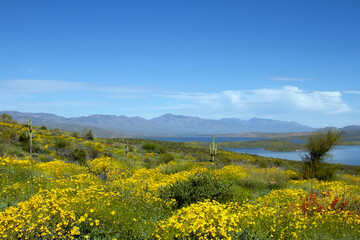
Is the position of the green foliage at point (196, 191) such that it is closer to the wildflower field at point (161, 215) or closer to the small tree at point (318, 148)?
the wildflower field at point (161, 215)

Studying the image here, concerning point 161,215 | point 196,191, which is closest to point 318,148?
point 196,191

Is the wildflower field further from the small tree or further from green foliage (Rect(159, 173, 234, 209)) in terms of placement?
the small tree

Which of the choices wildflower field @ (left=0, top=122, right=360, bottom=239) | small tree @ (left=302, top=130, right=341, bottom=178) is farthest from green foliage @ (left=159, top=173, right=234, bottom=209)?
small tree @ (left=302, top=130, right=341, bottom=178)

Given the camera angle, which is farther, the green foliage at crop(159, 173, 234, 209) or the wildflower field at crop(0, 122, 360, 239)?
the green foliage at crop(159, 173, 234, 209)

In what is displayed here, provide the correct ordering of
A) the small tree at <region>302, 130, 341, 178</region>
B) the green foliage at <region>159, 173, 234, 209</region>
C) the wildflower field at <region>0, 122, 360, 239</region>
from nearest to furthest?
the wildflower field at <region>0, 122, 360, 239</region>, the green foliage at <region>159, 173, 234, 209</region>, the small tree at <region>302, 130, 341, 178</region>

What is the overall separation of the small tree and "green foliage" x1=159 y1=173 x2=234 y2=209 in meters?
9.14

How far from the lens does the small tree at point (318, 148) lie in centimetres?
1596

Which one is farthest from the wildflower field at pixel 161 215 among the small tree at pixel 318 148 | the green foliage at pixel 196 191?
the small tree at pixel 318 148

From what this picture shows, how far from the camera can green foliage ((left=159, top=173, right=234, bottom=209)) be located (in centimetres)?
818

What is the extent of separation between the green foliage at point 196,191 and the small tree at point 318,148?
914cm

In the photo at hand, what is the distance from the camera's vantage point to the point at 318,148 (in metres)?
16.0

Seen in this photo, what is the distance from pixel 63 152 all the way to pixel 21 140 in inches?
195

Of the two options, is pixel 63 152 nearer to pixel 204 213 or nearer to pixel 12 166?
pixel 12 166

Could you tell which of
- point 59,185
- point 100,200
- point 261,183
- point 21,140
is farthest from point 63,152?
point 100,200
